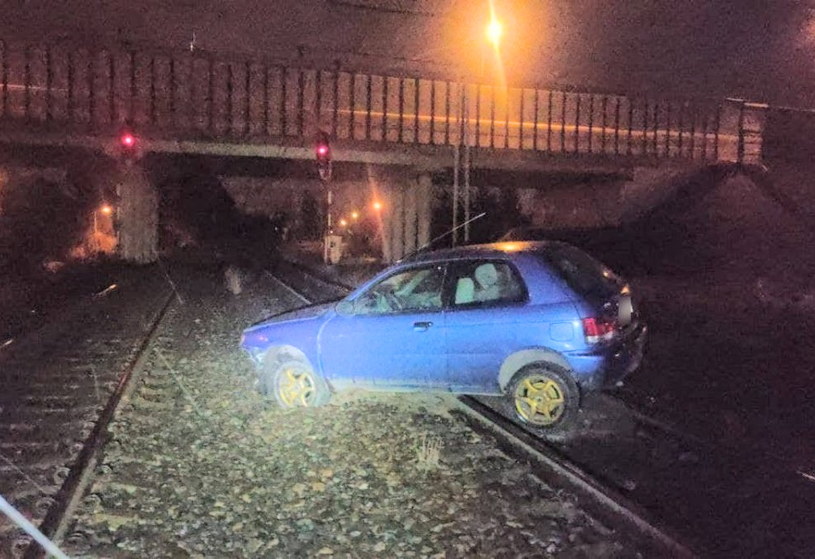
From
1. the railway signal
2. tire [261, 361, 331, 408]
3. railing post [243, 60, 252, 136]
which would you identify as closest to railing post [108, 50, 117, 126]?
railing post [243, 60, 252, 136]

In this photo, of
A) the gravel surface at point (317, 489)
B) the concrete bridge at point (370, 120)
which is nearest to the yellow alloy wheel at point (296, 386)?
the gravel surface at point (317, 489)

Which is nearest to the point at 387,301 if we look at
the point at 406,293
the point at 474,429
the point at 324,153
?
the point at 406,293

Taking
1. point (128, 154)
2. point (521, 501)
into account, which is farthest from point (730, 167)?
point (521, 501)

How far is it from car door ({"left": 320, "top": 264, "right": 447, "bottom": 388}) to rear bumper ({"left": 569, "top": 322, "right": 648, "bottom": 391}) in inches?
51.5

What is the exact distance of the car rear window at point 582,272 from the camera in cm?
708

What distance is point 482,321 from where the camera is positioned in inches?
284

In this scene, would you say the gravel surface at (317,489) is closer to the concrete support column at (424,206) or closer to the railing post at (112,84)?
the railing post at (112,84)

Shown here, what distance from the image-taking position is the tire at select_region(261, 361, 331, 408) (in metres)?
8.06

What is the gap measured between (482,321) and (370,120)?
24325 mm

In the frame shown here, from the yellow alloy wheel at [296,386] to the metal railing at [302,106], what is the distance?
65.4ft

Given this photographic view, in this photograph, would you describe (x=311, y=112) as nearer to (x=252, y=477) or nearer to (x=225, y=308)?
(x=225, y=308)

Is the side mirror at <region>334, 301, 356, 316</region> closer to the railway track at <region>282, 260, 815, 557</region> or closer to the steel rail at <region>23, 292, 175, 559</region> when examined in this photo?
the railway track at <region>282, 260, 815, 557</region>

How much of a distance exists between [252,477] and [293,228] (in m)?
74.1

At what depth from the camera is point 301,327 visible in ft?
26.6
